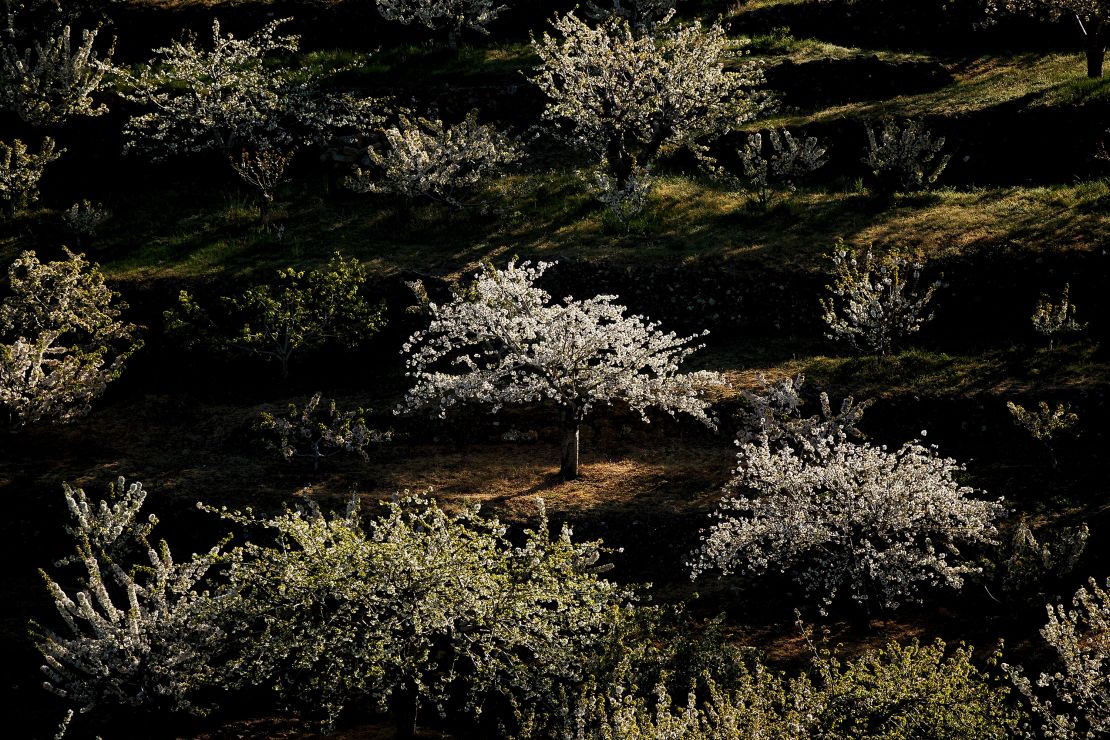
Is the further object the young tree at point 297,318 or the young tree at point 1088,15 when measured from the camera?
the young tree at point 1088,15

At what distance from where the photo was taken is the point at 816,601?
47.2ft

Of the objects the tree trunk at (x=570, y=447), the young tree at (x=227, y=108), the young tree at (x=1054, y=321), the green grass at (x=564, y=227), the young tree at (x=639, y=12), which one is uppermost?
the young tree at (x=639, y=12)

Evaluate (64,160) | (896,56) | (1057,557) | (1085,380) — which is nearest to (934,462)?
(1057,557)

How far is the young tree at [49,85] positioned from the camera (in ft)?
90.8

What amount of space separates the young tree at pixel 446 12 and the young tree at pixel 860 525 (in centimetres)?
2217

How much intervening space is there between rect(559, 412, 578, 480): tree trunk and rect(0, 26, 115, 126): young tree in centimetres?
1826

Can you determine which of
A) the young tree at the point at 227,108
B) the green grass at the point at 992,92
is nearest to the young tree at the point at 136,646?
the young tree at the point at 227,108

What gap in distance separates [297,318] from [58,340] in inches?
245

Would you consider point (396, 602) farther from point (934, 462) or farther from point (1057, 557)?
point (1057, 557)

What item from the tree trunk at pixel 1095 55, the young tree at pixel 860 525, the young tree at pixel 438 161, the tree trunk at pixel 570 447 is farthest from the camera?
the tree trunk at pixel 1095 55

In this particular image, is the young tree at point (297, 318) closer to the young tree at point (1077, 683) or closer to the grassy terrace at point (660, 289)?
the grassy terrace at point (660, 289)

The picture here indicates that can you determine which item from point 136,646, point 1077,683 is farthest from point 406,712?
point 1077,683

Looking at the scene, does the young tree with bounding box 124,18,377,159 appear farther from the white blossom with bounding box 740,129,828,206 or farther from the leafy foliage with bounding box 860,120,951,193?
the leafy foliage with bounding box 860,120,951,193

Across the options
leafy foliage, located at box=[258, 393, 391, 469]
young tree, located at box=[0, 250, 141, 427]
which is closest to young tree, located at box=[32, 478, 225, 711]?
leafy foliage, located at box=[258, 393, 391, 469]
